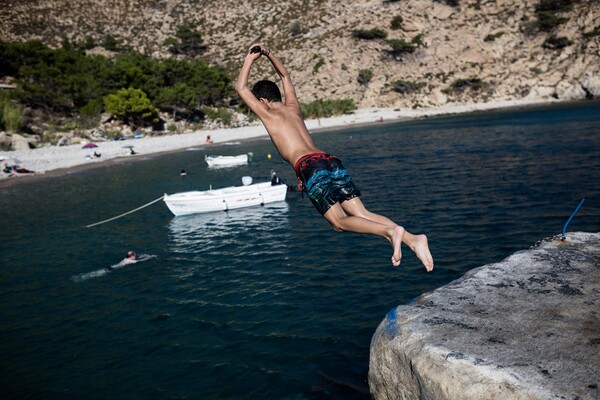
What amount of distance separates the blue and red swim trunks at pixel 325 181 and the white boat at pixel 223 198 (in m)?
17.7

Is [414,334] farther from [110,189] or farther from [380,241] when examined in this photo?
[110,189]

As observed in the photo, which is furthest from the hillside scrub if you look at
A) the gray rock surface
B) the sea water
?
the gray rock surface

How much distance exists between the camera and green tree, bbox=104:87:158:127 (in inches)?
2429

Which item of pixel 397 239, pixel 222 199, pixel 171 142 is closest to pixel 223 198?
pixel 222 199

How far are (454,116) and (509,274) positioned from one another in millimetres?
70957

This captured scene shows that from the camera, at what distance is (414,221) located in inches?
695

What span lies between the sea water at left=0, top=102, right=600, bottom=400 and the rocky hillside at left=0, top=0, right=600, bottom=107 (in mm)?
56950

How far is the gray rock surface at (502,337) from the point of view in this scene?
3.67 m

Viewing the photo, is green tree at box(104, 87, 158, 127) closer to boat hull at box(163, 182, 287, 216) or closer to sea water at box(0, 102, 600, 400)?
sea water at box(0, 102, 600, 400)

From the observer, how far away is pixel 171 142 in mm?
57156

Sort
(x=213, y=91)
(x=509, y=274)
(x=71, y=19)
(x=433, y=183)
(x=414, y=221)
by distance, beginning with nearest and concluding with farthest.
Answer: (x=509, y=274)
(x=414, y=221)
(x=433, y=183)
(x=213, y=91)
(x=71, y=19)

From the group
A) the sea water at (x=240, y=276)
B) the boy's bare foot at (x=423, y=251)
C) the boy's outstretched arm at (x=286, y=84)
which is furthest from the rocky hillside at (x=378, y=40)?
the boy's bare foot at (x=423, y=251)

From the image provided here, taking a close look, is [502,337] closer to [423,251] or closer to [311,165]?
[423,251]

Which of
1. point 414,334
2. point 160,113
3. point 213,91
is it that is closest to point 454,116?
point 213,91
